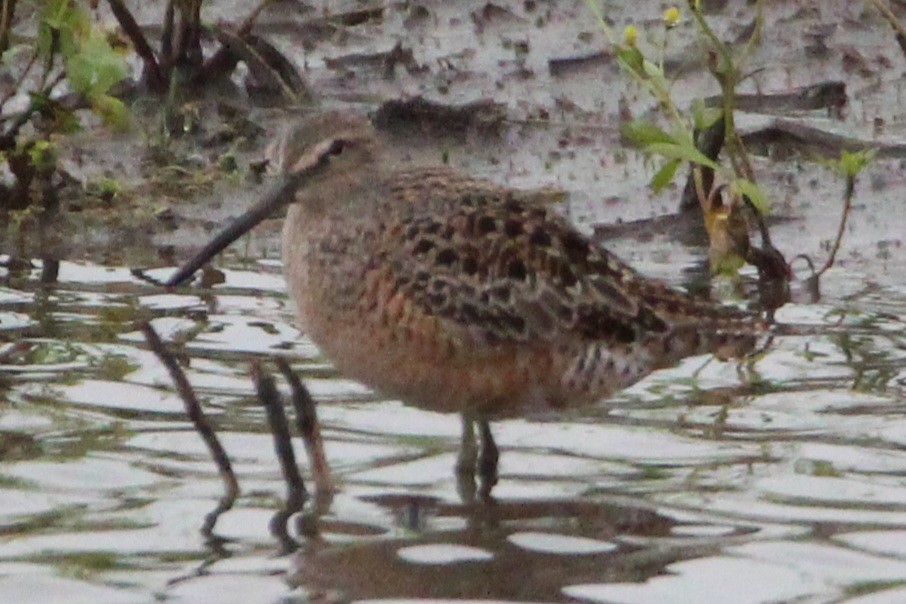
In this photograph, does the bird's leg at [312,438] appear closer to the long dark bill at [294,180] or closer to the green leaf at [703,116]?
the long dark bill at [294,180]

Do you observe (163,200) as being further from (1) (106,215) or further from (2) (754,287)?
(2) (754,287)

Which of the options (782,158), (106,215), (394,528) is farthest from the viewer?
(782,158)

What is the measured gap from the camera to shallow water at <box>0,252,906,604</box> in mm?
4211

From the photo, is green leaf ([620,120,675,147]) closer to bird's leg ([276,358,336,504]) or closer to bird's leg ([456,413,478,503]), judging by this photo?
bird's leg ([456,413,478,503])

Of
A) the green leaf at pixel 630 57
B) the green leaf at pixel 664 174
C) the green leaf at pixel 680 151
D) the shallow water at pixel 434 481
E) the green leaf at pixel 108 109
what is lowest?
the shallow water at pixel 434 481

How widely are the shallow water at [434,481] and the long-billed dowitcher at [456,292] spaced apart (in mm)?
202

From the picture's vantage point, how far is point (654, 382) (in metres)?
5.61

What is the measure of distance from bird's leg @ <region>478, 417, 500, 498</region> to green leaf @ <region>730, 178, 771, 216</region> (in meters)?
1.45

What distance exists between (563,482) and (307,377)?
1.01 metres

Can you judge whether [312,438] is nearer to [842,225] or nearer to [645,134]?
[645,134]

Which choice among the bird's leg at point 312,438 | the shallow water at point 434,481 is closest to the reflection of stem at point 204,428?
the shallow water at point 434,481

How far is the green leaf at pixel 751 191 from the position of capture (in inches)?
241

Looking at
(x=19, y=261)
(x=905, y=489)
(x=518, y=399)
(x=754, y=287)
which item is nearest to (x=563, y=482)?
(x=518, y=399)

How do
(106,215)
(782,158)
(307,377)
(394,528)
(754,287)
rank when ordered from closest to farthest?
(394,528), (307,377), (754,287), (106,215), (782,158)
